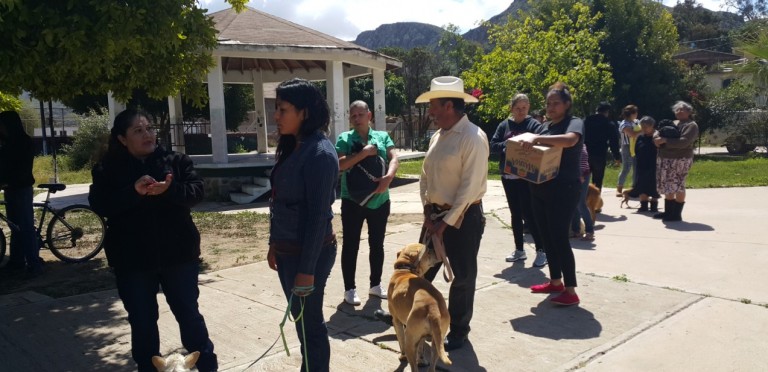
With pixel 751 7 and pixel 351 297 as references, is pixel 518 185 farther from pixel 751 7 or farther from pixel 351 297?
pixel 751 7

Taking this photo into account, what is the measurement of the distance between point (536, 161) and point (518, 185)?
1.65m

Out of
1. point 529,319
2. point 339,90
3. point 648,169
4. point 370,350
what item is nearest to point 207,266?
point 370,350

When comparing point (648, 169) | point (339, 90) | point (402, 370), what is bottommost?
point (402, 370)

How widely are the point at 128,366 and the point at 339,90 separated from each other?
38.1ft

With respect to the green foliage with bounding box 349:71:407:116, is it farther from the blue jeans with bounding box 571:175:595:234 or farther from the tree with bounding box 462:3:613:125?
the blue jeans with bounding box 571:175:595:234

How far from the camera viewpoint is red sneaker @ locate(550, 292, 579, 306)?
16.1 ft

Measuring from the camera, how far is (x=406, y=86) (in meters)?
39.9

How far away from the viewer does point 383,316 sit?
4715 mm

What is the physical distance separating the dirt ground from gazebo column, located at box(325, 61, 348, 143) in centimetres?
544

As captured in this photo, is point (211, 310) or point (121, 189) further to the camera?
point (211, 310)

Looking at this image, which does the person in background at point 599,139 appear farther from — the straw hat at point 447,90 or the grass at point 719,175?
the straw hat at point 447,90

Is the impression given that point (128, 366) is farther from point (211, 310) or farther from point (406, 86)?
point (406, 86)

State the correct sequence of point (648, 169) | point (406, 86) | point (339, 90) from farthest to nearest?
point (406, 86) → point (339, 90) → point (648, 169)

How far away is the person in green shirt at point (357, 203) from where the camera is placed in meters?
4.85
